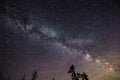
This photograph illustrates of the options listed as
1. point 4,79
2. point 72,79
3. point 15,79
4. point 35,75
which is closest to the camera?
point 72,79

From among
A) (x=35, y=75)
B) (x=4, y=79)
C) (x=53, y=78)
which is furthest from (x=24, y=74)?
(x=4, y=79)

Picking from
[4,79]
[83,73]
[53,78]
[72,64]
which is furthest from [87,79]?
[4,79]

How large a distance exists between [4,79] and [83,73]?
10396cm

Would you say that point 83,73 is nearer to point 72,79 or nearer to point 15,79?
point 72,79

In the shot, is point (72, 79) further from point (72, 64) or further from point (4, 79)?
point (4, 79)

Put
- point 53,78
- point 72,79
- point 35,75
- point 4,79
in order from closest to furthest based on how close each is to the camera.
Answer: point 72,79 < point 53,78 < point 35,75 < point 4,79

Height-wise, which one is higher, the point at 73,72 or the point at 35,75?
the point at 35,75

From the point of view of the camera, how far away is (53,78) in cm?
4609

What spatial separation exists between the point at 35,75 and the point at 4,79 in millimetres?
71329

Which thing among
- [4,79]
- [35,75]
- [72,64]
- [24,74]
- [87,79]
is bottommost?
[87,79]

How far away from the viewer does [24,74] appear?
80062 mm

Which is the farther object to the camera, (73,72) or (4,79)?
(4,79)

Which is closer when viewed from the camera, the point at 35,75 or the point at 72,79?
the point at 72,79

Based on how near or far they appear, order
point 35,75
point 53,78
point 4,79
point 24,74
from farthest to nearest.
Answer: point 4,79
point 24,74
point 35,75
point 53,78
